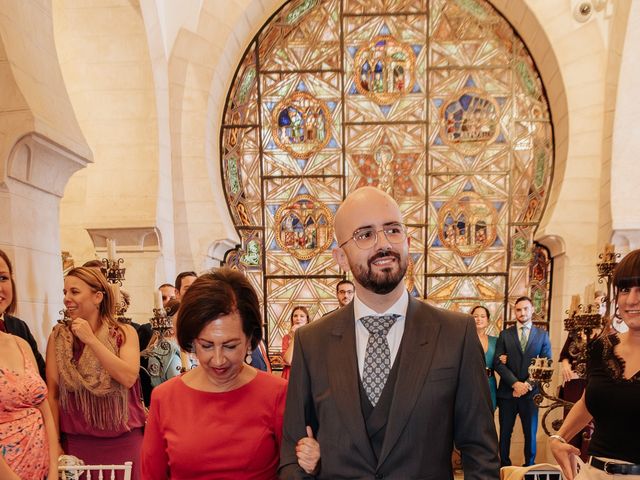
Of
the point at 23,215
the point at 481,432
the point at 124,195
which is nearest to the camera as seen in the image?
the point at 481,432

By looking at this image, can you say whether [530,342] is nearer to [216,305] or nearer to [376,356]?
[376,356]

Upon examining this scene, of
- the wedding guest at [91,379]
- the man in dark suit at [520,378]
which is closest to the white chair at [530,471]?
the wedding guest at [91,379]

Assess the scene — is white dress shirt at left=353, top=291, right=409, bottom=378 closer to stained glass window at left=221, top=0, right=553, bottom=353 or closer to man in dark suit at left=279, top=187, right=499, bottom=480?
man in dark suit at left=279, top=187, right=499, bottom=480

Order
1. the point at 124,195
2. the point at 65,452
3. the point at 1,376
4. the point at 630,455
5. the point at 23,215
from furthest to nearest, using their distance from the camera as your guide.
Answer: the point at 124,195 < the point at 23,215 < the point at 65,452 < the point at 1,376 < the point at 630,455

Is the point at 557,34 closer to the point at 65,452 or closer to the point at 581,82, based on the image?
the point at 581,82

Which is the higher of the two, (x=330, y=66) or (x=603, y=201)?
(x=330, y=66)

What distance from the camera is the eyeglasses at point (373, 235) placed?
68.6 inches

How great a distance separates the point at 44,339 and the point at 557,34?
7.09 metres

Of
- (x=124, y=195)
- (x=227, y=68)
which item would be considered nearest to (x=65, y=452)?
(x=124, y=195)

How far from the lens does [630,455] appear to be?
2.20 metres

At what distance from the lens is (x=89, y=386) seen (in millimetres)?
2936

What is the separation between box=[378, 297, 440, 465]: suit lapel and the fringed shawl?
183cm

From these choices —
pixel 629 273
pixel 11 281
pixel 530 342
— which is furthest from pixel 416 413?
pixel 530 342

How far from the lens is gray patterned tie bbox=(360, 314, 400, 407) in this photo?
5.74 ft
